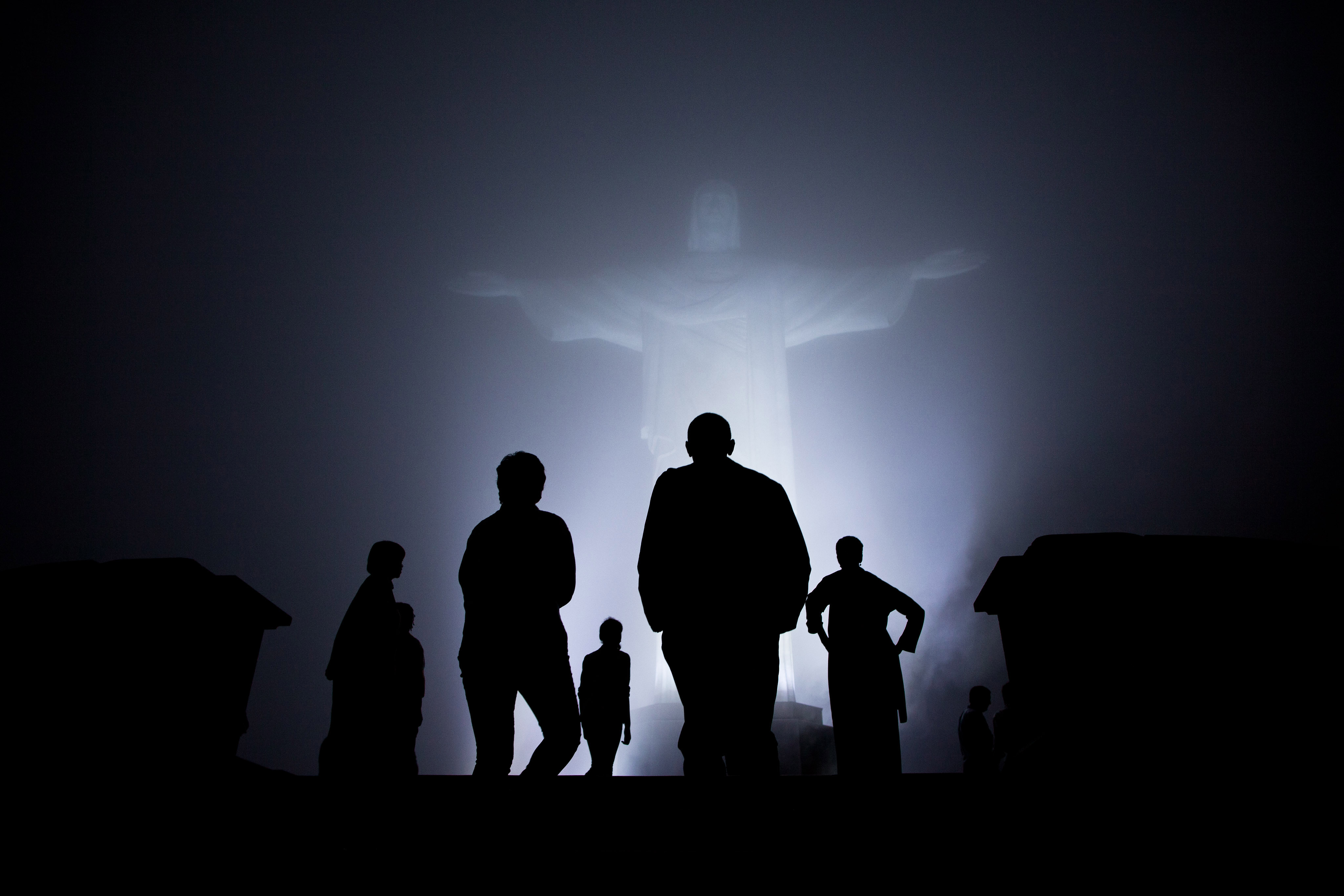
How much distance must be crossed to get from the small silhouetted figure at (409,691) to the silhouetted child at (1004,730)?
3.31m

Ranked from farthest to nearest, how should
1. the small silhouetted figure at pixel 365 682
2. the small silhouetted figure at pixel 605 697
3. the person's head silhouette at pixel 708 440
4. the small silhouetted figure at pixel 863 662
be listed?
the small silhouetted figure at pixel 605 697 → the small silhouetted figure at pixel 863 662 → the small silhouetted figure at pixel 365 682 → the person's head silhouette at pixel 708 440

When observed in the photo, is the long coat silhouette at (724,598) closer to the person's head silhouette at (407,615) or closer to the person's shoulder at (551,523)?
the person's shoulder at (551,523)

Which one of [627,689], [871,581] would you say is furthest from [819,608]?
[627,689]

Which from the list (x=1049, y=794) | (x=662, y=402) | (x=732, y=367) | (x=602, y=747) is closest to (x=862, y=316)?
(x=732, y=367)

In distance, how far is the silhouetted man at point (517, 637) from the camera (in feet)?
10.8

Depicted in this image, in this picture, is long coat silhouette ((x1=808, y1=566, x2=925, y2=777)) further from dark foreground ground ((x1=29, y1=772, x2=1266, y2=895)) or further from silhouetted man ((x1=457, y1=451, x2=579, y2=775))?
dark foreground ground ((x1=29, y1=772, x2=1266, y2=895))

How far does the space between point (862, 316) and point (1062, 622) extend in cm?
1336

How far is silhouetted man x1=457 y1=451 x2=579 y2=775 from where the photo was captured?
3.29m

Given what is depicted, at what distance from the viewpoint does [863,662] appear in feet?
14.8

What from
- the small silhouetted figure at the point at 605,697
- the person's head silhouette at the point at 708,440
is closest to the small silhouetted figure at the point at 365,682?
the small silhouetted figure at the point at 605,697

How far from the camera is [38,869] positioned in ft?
6.49

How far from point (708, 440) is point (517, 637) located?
3.95 feet

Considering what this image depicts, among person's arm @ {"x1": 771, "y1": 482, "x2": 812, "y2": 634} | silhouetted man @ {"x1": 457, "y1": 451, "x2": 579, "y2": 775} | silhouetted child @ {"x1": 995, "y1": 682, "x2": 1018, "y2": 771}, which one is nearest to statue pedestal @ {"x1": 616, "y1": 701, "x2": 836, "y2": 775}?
silhouetted child @ {"x1": 995, "y1": 682, "x2": 1018, "y2": 771}

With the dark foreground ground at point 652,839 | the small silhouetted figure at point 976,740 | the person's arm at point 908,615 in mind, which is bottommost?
the dark foreground ground at point 652,839
